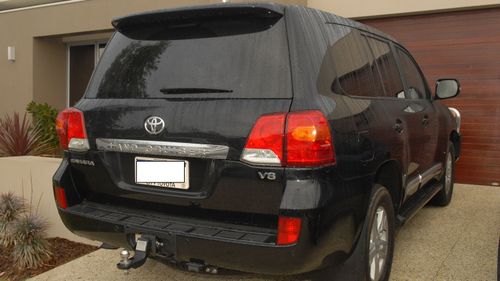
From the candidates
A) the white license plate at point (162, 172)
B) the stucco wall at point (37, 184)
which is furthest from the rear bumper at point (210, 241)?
the stucco wall at point (37, 184)

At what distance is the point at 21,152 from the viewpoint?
691 cm

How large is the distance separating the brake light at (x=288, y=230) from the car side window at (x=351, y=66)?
788 mm

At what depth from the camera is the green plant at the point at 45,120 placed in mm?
7957

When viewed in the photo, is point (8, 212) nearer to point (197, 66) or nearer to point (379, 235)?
point (197, 66)

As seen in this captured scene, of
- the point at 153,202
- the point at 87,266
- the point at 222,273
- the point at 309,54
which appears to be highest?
the point at 309,54

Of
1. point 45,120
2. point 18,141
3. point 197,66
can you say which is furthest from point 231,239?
point 45,120

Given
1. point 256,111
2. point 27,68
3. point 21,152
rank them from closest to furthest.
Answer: point 256,111 → point 21,152 → point 27,68

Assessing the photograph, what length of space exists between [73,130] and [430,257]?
2.89 metres

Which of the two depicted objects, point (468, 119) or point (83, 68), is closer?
point (468, 119)

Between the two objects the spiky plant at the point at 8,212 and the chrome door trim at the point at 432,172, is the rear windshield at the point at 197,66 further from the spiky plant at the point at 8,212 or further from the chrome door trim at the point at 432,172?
the spiky plant at the point at 8,212

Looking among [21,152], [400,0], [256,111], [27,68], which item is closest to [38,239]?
[21,152]

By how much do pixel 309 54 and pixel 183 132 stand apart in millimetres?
784

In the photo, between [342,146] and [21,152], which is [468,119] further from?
[21,152]

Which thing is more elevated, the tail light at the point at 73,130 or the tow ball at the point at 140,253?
the tail light at the point at 73,130
